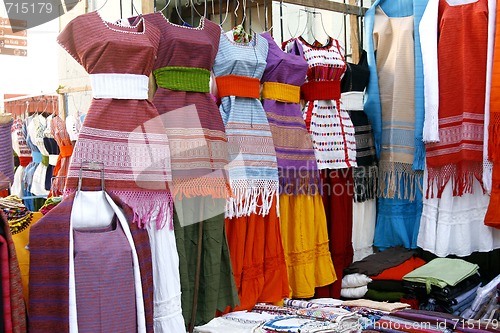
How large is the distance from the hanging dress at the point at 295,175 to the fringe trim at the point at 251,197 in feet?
0.56

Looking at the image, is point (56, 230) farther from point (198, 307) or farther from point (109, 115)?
point (198, 307)

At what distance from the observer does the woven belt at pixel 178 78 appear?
8.00 feet

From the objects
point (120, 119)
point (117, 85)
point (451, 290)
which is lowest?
point (451, 290)

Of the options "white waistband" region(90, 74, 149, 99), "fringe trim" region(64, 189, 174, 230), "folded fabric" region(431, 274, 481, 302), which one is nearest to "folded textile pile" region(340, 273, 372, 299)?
"folded fabric" region(431, 274, 481, 302)

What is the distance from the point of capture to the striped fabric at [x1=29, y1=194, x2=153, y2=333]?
6.10 ft

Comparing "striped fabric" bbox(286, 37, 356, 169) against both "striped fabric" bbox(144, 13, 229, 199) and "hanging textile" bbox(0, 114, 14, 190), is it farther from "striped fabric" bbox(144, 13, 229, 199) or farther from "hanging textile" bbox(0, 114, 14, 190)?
"hanging textile" bbox(0, 114, 14, 190)

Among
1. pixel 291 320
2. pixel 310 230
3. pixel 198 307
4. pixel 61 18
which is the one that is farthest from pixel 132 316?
pixel 61 18

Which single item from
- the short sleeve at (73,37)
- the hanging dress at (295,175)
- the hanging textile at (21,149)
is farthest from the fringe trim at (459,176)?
the hanging textile at (21,149)

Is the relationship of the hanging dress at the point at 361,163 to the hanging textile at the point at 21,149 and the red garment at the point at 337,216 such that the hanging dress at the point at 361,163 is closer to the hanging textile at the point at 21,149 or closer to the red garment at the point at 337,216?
the red garment at the point at 337,216

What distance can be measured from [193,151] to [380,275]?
1280 millimetres

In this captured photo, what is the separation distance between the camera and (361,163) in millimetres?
3518

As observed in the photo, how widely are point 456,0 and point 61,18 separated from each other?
243 centimetres

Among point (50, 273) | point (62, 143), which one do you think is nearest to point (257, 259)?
point (50, 273)

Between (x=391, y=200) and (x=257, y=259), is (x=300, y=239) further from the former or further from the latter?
(x=391, y=200)
